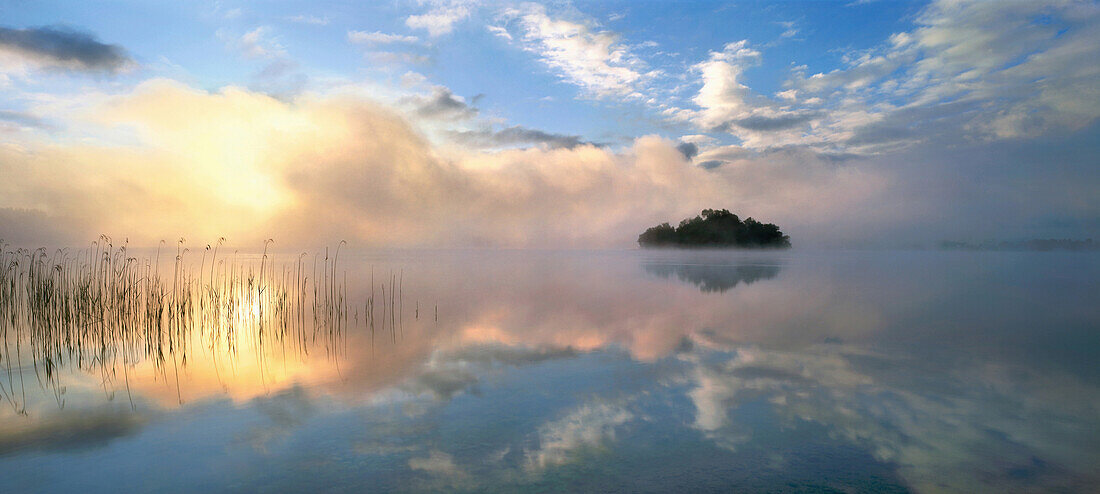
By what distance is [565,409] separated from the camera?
260 inches

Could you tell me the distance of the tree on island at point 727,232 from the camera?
344 feet

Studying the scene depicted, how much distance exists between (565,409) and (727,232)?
107 metres

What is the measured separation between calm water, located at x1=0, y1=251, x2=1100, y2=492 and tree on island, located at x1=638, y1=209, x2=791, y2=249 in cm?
9456

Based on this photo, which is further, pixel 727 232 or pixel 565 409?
pixel 727 232

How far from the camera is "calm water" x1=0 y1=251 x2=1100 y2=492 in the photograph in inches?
190

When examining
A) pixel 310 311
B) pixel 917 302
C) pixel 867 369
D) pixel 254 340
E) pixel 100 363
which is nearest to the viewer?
pixel 867 369

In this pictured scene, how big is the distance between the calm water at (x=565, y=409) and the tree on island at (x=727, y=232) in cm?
9456

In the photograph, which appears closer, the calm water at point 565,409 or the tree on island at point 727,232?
the calm water at point 565,409

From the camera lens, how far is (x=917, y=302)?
18.0 meters

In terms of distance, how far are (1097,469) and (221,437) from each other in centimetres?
897

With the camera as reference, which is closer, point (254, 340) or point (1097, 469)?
point (1097, 469)

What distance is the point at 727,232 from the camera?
350 feet

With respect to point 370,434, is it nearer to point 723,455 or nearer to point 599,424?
point 599,424

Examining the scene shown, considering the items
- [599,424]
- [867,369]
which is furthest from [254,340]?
[867,369]
